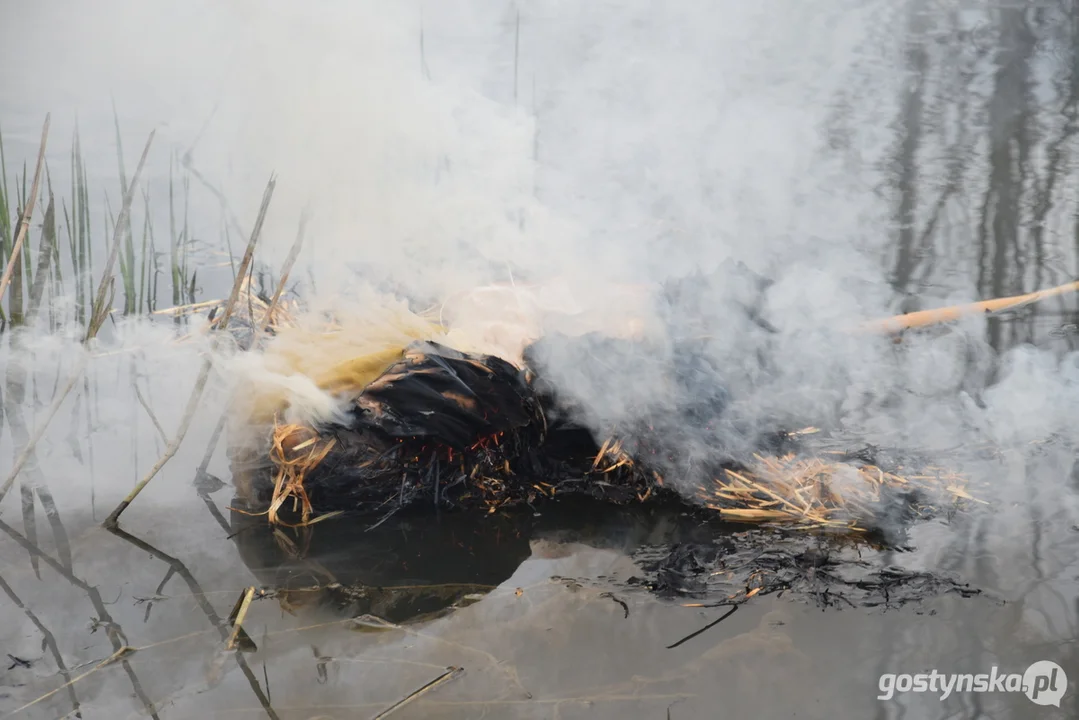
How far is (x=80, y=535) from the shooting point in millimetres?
2553

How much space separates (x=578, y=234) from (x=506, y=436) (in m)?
1.18

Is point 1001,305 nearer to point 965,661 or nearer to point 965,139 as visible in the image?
point 965,661

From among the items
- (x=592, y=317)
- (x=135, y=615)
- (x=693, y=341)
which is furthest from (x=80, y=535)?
(x=693, y=341)

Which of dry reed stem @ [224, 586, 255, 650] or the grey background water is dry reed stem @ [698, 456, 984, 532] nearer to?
the grey background water

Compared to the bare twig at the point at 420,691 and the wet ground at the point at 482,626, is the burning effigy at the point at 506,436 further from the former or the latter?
the bare twig at the point at 420,691

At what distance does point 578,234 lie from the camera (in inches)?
144

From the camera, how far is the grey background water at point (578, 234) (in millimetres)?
1897

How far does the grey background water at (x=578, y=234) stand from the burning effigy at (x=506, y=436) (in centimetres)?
28

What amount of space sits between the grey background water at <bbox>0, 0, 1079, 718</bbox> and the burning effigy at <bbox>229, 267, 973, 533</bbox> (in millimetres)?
278

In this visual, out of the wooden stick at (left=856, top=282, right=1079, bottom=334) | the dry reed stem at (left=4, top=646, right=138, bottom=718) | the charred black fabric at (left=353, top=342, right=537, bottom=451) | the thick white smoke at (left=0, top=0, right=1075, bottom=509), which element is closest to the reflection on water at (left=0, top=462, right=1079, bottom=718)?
the dry reed stem at (left=4, top=646, right=138, bottom=718)

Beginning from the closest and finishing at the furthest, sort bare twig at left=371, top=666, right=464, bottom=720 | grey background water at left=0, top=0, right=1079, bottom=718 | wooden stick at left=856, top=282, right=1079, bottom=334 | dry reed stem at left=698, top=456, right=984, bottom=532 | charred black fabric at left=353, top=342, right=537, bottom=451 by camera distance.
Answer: bare twig at left=371, top=666, right=464, bottom=720 → grey background water at left=0, top=0, right=1079, bottom=718 → dry reed stem at left=698, top=456, right=984, bottom=532 → charred black fabric at left=353, top=342, right=537, bottom=451 → wooden stick at left=856, top=282, right=1079, bottom=334

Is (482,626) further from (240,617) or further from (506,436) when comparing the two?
(506,436)

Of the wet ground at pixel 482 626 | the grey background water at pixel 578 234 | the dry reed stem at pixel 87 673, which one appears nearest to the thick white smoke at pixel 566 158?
the grey background water at pixel 578 234

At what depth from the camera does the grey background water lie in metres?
1.90
